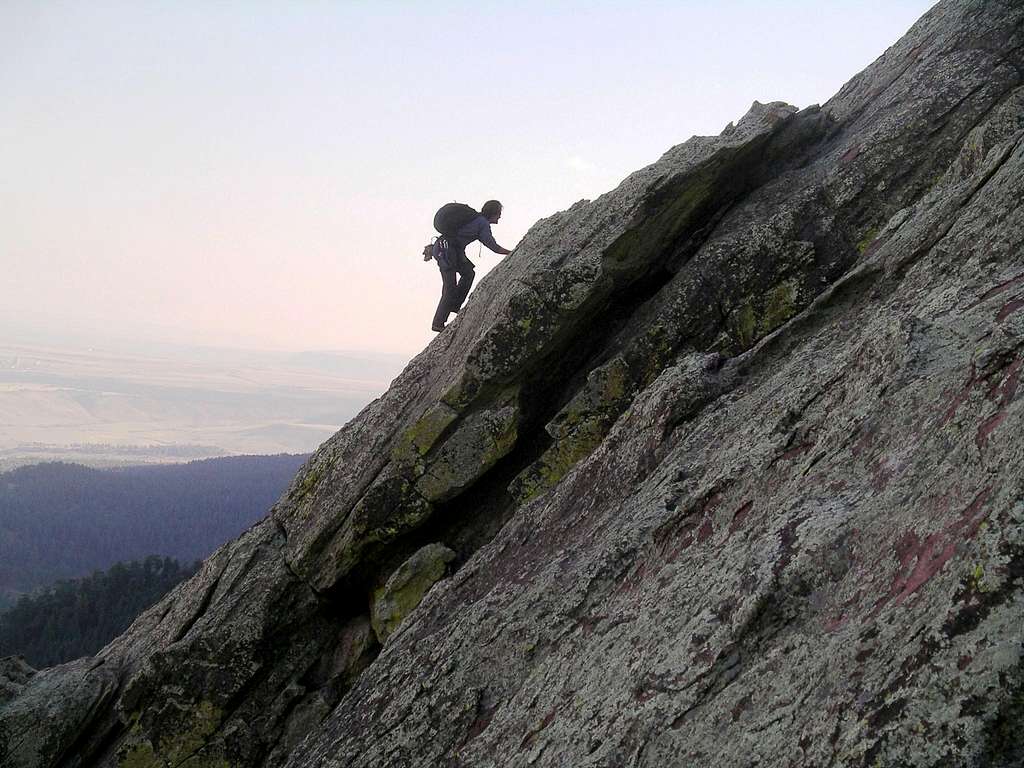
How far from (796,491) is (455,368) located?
1281 centimetres

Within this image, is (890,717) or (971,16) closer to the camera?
(890,717)

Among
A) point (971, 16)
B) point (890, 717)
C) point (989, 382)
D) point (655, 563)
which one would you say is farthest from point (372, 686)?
point (971, 16)

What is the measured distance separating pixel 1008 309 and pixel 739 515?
15.5ft

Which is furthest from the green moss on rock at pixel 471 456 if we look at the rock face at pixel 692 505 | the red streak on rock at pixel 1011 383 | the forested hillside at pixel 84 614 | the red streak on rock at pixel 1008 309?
the forested hillside at pixel 84 614

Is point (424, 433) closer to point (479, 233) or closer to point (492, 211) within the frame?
point (479, 233)

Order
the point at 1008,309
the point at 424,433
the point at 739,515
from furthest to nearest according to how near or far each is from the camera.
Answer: the point at 424,433 < the point at 739,515 < the point at 1008,309

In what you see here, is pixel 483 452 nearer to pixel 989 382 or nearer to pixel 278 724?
pixel 278 724

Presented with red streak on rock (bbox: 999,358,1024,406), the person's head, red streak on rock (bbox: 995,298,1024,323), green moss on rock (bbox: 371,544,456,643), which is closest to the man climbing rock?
the person's head

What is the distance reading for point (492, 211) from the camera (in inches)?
1084

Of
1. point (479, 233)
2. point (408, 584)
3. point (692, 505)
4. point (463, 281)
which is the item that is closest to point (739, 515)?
point (692, 505)

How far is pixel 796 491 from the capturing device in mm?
10656

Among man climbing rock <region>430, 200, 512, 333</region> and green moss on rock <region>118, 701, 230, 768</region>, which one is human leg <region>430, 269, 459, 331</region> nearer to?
man climbing rock <region>430, 200, 512, 333</region>

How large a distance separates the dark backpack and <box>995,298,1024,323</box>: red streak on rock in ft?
64.7

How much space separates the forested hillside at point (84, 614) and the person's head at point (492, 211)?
3556 inches
